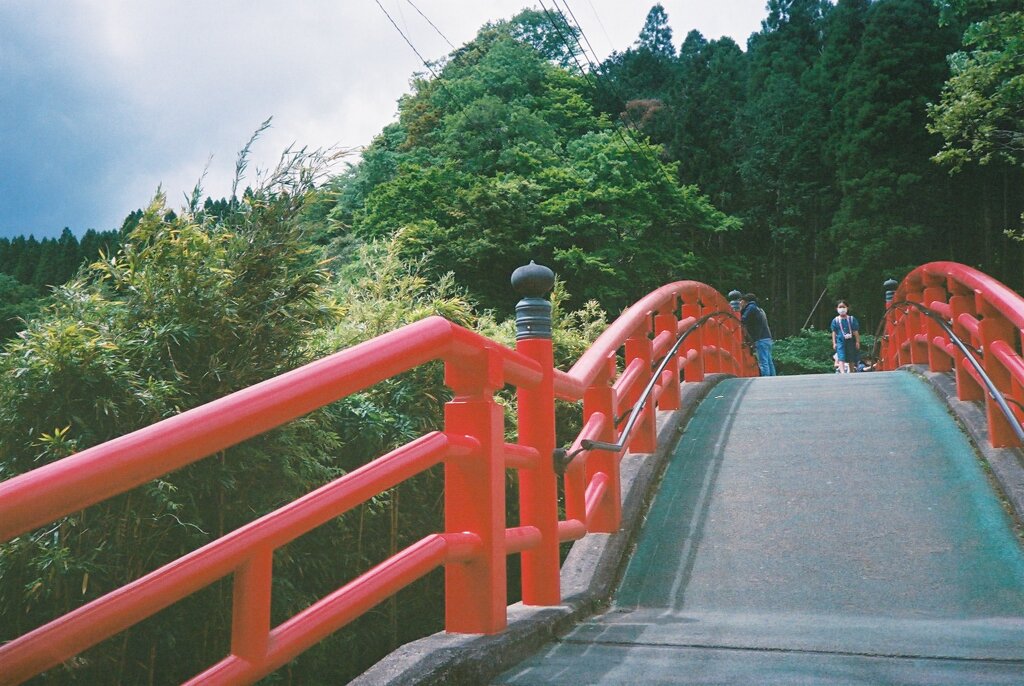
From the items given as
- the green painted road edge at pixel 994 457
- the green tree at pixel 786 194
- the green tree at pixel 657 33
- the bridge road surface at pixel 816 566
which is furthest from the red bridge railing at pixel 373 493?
the green tree at pixel 657 33

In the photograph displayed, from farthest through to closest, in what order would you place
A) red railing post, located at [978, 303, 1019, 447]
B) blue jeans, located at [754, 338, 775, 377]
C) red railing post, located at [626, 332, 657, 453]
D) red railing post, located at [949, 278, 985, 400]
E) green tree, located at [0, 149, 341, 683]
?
blue jeans, located at [754, 338, 775, 377], red railing post, located at [949, 278, 985, 400], red railing post, located at [626, 332, 657, 453], red railing post, located at [978, 303, 1019, 447], green tree, located at [0, 149, 341, 683]

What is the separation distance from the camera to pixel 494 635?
2693 millimetres

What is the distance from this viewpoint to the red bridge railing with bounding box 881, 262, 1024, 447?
16.9 feet

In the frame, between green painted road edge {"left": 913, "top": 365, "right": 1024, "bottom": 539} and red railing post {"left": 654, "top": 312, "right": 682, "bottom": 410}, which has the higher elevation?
red railing post {"left": 654, "top": 312, "right": 682, "bottom": 410}

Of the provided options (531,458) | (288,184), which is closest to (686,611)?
(531,458)

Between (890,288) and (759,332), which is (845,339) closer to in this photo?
(759,332)

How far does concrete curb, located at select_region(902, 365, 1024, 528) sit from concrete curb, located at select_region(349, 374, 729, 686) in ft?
6.28

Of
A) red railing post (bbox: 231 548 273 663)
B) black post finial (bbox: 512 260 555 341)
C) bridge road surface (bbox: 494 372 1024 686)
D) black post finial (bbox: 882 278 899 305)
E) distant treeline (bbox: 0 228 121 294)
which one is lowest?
bridge road surface (bbox: 494 372 1024 686)

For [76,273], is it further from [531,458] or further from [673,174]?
[673,174]

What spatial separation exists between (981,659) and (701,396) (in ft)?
16.2

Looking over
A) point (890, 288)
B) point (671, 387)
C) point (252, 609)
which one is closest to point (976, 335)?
point (671, 387)

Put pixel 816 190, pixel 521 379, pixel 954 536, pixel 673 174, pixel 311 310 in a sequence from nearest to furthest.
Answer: pixel 521 379 < pixel 954 536 < pixel 311 310 < pixel 673 174 < pixel 816 190

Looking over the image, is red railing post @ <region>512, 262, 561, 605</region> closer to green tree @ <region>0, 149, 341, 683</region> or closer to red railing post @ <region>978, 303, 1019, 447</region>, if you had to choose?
green tree @ <region>0, 149, 341, 683</region>

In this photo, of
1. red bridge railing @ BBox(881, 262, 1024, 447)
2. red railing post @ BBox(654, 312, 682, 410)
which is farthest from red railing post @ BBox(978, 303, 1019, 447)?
red railing post @ BBox(654, 312, 682, 410)
